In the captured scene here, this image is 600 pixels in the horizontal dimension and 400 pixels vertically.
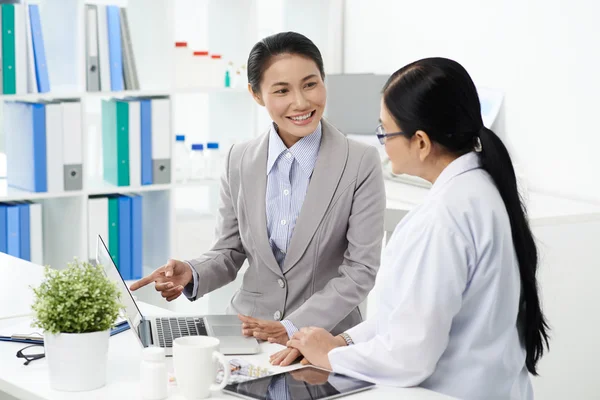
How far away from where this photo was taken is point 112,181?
11.9 feet

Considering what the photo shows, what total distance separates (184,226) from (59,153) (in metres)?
0.70

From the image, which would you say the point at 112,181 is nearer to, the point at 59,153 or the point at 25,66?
the point at 59,153

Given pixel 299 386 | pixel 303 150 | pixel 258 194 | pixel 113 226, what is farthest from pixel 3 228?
pixel 299 386

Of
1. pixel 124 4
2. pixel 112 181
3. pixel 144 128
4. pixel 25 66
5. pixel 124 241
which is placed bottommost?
pixel 124 241

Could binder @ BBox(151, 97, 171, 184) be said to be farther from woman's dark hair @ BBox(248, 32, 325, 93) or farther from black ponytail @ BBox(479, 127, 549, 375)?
black ponytail @ BBox(479, 127, 549, 375)

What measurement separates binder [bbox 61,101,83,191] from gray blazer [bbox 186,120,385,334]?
1.34 m

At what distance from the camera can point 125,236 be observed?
142 inches

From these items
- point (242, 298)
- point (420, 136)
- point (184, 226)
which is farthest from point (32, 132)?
point (420, 136)

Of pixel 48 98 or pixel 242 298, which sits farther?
pixel 48 98

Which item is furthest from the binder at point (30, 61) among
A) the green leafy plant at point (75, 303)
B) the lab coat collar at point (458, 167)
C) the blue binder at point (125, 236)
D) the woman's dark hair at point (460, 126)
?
the lab coat collar at point (458, 167)

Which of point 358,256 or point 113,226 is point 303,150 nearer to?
point 358,256

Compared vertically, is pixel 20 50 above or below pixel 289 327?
above

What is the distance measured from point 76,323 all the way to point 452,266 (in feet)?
2.22

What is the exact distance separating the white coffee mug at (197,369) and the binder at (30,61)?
2060 millimetres
